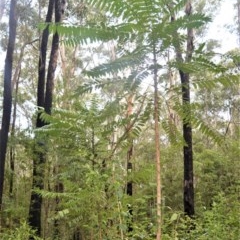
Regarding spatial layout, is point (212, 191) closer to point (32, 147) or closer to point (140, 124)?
point (32, 147)

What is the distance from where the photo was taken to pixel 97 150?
2.75 metres

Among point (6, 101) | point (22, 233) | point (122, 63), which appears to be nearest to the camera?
point (122, 63)

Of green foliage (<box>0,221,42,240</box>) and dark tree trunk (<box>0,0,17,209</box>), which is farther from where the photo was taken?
dark tree trunk (<box>0,0,17,209</box>)

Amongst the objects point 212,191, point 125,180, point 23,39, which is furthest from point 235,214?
point 23,39

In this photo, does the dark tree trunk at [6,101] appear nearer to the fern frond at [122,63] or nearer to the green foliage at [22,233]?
the green foliage at [22,233]

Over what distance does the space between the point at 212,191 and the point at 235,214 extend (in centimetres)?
1066

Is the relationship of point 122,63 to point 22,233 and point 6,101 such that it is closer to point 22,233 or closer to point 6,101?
point 22,233

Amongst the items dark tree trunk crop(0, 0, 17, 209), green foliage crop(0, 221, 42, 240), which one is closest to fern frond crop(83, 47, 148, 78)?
green foliage crop(0, 221, 42, 240)

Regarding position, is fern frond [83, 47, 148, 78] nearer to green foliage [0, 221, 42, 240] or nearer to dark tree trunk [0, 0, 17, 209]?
green foliage [0, 221, 42, 240]

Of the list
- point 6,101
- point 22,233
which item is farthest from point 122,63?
point 6,101

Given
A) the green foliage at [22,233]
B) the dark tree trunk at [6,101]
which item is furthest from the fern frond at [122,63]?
the dark tree trunk at [6,101]

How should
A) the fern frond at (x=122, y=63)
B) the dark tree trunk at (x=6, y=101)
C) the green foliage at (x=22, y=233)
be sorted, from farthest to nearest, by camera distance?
the dark tree trunk at (x=6, y=101) < the green foliage at (x=22, y=233) < the fern frond at (x=122, y=63)

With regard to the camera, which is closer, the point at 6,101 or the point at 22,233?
the point at 22,233

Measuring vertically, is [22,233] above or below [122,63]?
below
